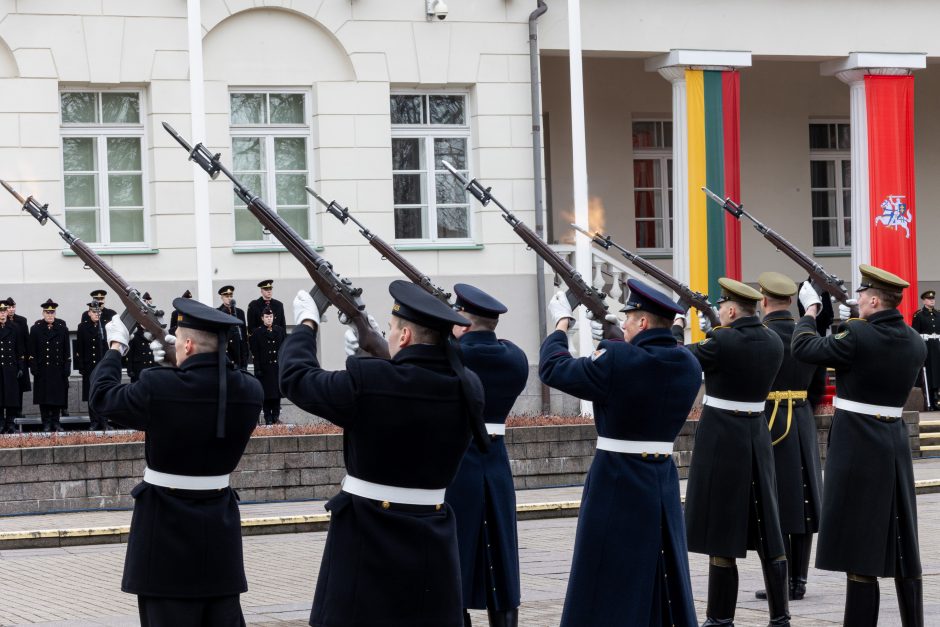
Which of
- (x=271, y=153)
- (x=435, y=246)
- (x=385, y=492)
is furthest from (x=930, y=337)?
(x=385, y=492)

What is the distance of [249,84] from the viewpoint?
2200 cm

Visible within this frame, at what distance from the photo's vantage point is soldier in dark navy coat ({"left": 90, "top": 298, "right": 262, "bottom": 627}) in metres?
6.46

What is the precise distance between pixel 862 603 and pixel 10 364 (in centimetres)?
1378

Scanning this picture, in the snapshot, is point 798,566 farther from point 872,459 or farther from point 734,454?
point 872,459

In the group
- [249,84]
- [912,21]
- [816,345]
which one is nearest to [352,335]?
[816,345]

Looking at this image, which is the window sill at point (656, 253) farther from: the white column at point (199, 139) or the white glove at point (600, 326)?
the white glove at point (600, 326)

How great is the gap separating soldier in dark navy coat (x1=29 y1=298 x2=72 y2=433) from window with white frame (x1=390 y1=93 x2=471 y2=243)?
16.5 feet

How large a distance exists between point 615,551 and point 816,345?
1.85 metres

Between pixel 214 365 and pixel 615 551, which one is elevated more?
pixel 214 365

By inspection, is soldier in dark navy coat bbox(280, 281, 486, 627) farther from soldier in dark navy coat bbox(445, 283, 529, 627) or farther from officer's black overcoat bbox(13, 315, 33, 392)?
officer's black overcoat bbox(13, 315, 33, 392)

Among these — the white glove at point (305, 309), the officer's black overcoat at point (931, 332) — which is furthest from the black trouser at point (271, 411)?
the white glove at point (305, 309)

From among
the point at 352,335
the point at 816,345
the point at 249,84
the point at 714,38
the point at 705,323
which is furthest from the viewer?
the point at 714,38

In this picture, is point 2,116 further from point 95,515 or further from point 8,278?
point 95,515

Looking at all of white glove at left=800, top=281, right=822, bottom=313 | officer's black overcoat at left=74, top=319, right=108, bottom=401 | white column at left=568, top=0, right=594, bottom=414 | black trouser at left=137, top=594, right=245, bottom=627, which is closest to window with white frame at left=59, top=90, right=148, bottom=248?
officer's black overcoat at left=74, top=319, right=108, bottom=401
